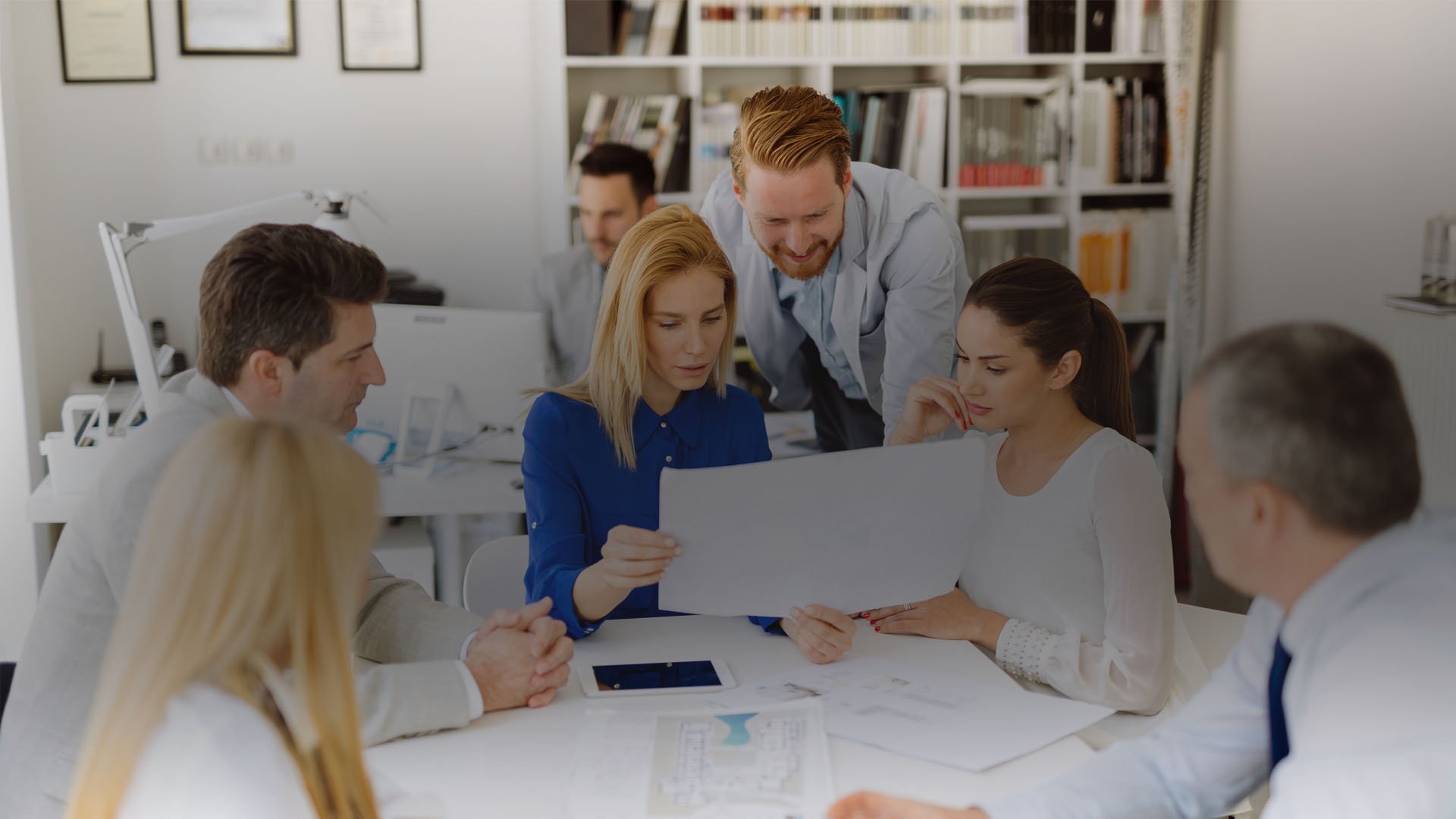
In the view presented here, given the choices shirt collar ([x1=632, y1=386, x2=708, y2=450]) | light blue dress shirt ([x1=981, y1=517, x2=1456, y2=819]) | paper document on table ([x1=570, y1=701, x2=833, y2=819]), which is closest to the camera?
light blue dress shirt ([x1=981, y1=517, x2=1456, y2=819])

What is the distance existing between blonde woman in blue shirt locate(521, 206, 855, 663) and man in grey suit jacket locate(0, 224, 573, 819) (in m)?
0.21

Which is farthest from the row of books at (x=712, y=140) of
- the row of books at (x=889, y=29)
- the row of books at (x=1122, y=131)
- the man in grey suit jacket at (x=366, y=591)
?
the man in grey suit jacket at (x=366, y=591)

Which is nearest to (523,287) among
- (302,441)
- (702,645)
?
(702,645)

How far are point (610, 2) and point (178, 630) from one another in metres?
3.26

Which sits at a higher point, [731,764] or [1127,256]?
[1127,256]

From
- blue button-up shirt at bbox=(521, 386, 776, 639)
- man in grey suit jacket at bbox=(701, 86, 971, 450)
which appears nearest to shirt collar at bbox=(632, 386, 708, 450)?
blue button-up shirt at bbox=(521, 386, 776, 639)

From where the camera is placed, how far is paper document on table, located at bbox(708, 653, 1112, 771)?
1.38m

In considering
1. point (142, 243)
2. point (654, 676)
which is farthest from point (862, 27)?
point (654, 676)

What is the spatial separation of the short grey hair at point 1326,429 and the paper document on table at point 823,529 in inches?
22.4

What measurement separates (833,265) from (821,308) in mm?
135

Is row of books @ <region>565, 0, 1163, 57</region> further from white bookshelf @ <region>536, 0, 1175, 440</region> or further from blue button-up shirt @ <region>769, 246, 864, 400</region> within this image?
blue button-up shirt @ <region>769, 246, 864, 400</region>

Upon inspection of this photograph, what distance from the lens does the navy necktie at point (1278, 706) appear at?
1.12 metres

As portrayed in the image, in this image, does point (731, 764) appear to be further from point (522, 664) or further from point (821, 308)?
point (821, 308)

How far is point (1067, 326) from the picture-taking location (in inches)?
69.9
